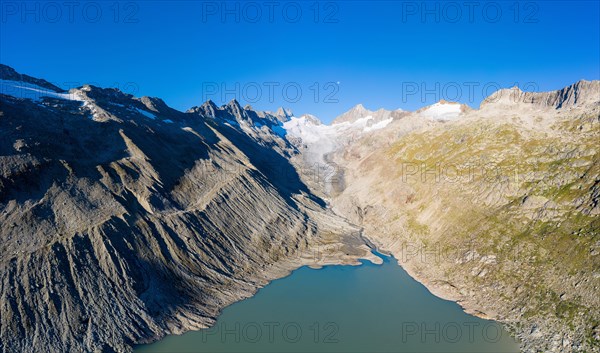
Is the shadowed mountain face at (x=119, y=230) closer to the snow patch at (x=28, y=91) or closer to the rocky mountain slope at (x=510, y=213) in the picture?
the snow patch at (x=28, y=91)

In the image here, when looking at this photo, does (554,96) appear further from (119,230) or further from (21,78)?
(21,78)

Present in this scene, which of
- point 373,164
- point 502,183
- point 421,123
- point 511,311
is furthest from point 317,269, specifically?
point 421,123

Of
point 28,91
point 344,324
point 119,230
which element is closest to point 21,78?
point 28,91

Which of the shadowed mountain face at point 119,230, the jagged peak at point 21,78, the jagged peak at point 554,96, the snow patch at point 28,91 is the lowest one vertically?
the shadowed mountain face at point 119,230
